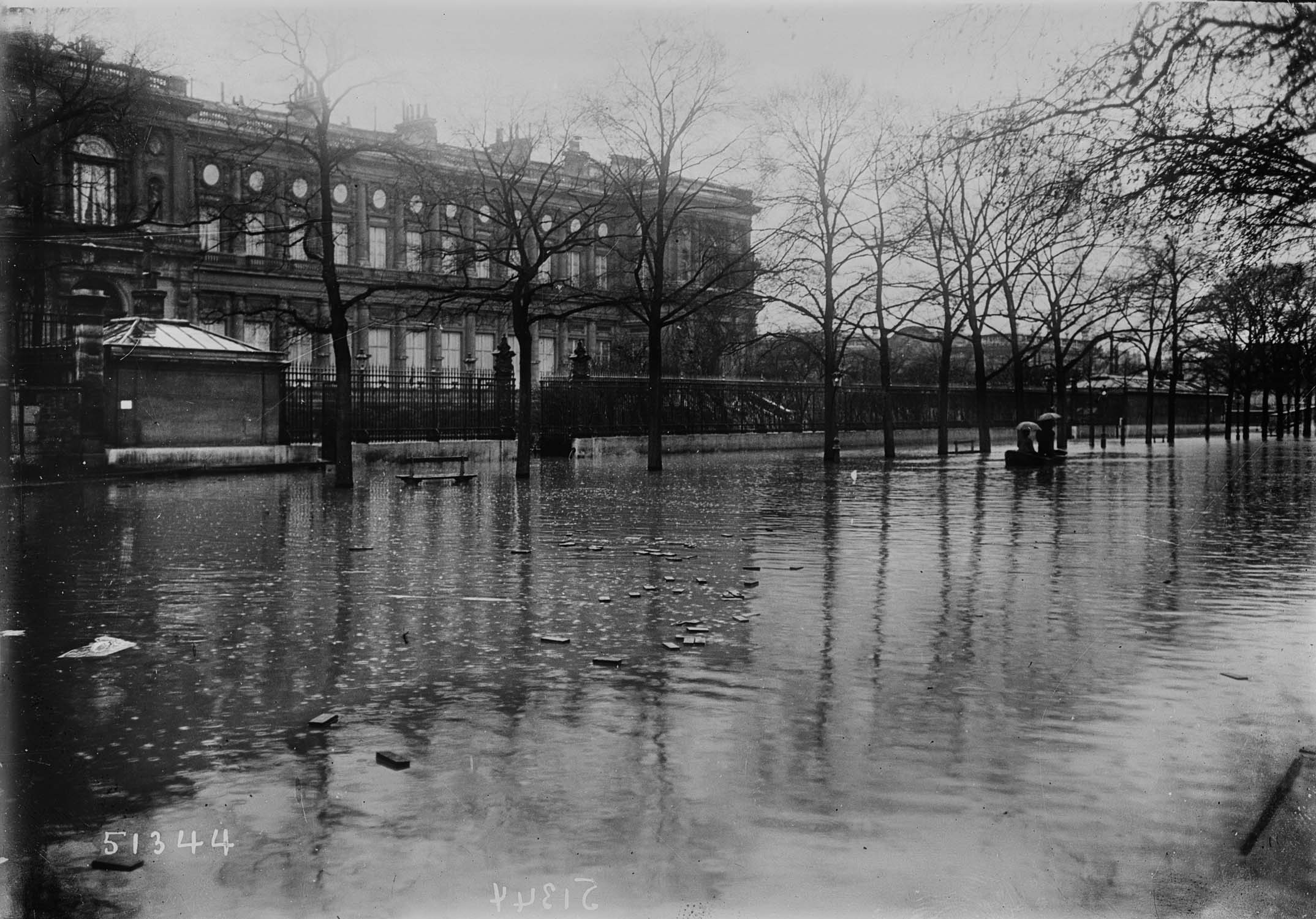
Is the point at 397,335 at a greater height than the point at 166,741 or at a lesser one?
greater

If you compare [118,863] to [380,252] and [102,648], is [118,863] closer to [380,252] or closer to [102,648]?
[102,648]

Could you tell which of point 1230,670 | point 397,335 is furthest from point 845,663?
point 397,335

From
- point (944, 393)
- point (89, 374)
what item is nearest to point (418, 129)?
point (89, 374)

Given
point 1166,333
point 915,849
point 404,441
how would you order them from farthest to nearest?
point 1166,333
point 404,441
point 915,849

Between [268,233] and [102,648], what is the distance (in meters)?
22.8

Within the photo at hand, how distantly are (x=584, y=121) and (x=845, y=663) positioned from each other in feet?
80.9

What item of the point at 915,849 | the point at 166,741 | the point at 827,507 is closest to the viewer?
the point at 915,849

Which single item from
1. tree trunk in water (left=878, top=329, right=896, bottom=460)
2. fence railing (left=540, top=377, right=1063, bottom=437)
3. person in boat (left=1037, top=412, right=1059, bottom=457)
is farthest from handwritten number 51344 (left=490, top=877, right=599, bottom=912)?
fence railing (left=540, top=377, right=1063, bottom=437)

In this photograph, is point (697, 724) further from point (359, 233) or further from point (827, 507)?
point (359, 233)

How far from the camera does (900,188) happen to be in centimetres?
3069

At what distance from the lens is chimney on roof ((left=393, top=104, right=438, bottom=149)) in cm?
2513

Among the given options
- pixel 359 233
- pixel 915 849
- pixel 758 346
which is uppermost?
pixel 359 233

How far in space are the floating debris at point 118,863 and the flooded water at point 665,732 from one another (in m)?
0.03

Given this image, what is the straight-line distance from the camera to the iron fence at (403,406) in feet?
108
